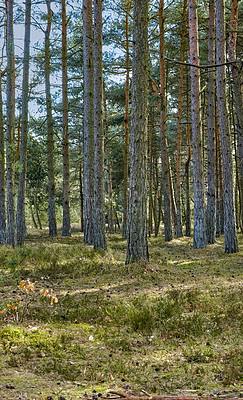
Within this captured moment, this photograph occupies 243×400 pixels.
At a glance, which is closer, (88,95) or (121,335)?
(121,335)

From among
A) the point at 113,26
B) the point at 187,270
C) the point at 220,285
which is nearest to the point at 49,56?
the point at 113,26

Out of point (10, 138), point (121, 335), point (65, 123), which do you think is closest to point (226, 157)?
point (10, 138)

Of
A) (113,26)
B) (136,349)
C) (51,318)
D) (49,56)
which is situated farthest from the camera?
(113,26)

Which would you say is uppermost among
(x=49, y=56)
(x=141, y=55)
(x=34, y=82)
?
(x=49, y=56)

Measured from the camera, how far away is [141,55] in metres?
9.46

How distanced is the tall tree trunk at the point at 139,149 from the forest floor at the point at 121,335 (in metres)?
0.73

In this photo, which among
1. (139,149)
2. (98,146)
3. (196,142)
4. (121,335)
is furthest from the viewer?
(196,142)

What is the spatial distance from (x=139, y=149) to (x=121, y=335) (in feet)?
18.0

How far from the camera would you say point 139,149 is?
9.38 metres

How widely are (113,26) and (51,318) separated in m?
18.1

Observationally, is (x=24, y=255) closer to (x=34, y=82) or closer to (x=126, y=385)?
(x=126, y=385)

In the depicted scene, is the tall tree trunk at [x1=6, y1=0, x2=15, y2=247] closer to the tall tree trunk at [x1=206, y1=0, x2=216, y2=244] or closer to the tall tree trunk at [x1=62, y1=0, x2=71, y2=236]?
the tall tree trunk at [x1=62, y1=0, x2=71, y2=236]

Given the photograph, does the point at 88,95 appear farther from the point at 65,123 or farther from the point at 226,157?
the point at 226,157

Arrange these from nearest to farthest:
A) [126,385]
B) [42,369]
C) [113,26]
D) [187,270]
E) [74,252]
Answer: [126,385] → [42,369] → [187,270] → [74,252] → [113,26]
